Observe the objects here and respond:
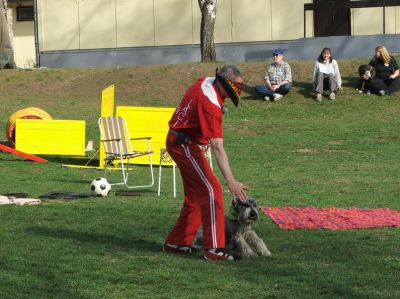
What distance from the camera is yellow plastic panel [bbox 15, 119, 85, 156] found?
19266 mm

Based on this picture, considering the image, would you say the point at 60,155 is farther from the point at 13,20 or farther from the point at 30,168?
the point at 13,20

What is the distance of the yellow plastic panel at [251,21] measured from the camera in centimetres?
3419

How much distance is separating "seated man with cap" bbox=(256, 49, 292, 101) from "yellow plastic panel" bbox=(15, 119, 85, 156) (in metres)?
6.42

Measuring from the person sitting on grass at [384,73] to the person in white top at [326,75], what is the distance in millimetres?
887

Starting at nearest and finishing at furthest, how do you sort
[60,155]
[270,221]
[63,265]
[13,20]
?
[63,265], [270,221], [60,155], [13,20]

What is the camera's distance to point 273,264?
8.69m

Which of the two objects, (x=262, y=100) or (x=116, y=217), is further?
(x=262, y=100)

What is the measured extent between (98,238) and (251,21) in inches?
983

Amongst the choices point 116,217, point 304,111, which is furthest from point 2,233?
point 304,111

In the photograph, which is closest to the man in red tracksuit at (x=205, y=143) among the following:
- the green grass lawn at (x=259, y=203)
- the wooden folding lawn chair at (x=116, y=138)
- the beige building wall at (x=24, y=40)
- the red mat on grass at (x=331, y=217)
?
the green grass lawn at (x=259, y=203)

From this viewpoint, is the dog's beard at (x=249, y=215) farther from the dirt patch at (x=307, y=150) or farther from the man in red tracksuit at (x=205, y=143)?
→ the dirt patch at (x=307, y=150)

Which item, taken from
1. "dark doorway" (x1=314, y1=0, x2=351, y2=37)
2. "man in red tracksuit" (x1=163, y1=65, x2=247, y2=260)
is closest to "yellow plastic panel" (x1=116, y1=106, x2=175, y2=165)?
"man in red tracksuit" (x1=163, y1=65, x2=247, y2=260)

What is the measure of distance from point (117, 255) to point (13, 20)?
133 feet

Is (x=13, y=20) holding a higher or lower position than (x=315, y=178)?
higher
